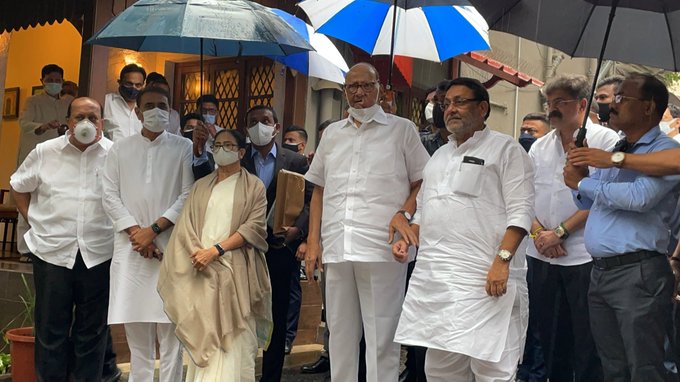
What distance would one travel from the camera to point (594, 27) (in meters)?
5.11

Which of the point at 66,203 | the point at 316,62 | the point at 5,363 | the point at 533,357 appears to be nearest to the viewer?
the point at 66,203

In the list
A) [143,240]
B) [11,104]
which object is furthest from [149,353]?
[11,104]

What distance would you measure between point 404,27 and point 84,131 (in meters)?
2.63

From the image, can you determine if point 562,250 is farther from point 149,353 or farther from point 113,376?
point 113,376

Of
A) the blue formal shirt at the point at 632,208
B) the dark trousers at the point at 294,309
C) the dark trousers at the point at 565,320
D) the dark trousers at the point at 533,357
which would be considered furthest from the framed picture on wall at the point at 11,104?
the blue formal shirt at the point at 632,208

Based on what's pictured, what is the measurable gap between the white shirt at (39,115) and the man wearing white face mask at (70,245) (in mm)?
→ 3907

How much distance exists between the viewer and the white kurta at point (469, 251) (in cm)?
442

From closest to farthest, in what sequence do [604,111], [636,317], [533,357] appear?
[636,317] < [604,111] < [533,357]

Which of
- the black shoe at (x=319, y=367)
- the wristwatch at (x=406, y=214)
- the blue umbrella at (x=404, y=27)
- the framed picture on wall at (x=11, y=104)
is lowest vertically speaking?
the black shoe at (x=319, y=367)

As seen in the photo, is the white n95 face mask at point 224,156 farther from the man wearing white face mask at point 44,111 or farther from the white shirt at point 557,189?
the man wearing white face mask at point 44,111

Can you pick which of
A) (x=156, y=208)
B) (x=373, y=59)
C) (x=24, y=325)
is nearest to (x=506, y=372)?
(x=156, y=208)

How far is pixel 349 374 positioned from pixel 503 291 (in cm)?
131

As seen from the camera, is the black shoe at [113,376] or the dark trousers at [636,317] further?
the black shoe at [113,376]

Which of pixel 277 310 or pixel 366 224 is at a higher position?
pixel 366 224
